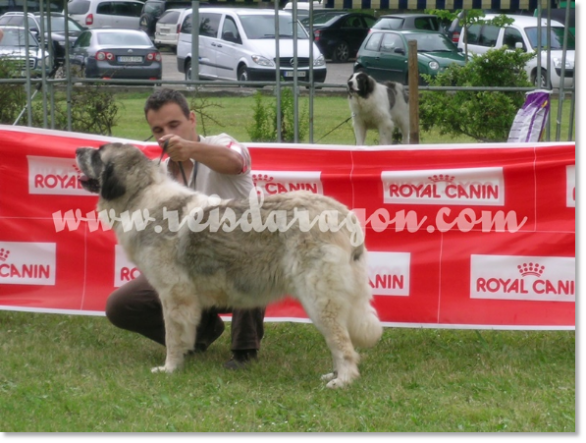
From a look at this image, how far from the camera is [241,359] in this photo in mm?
5465

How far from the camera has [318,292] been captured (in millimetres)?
4777

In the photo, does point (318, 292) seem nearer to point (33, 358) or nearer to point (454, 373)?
point (454, 373)

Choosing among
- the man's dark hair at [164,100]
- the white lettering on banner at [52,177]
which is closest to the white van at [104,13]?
the white lettering on banner at [52,177]

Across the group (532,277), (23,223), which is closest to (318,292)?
(532,277)

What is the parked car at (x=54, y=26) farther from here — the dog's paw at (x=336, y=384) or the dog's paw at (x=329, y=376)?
the dog's paw at (x=336, y=384)

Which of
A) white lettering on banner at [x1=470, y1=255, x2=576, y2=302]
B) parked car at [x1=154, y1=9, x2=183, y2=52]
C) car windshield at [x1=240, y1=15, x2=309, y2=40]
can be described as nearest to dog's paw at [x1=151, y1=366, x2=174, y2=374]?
white lettering on banner at [x1=470, y1=255, x2=576, y2=302]

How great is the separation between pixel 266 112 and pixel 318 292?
8.35 m

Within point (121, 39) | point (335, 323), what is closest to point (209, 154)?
point (335, 323)

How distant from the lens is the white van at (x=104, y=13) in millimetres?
31234

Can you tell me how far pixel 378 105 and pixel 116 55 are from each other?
7.37 metres

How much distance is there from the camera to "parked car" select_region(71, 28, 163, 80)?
17.9m

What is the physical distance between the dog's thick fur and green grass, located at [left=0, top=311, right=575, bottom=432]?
0.93 ft

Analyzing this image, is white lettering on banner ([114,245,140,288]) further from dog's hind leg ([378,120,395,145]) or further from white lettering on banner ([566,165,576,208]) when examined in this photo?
→ dog's hind leg ([378,120,395,145])

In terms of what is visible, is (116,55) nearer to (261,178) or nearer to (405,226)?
(261,178)
